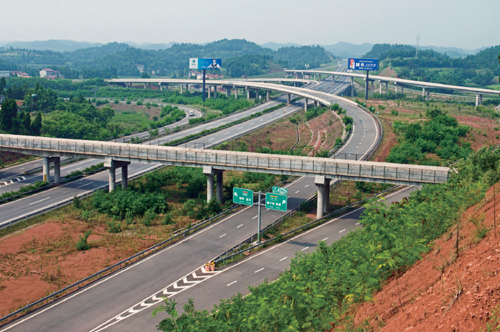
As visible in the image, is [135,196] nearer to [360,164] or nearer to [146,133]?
[360,164]

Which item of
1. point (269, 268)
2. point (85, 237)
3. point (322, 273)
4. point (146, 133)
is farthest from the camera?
point (146, 133)

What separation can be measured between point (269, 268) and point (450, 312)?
29.8 meters

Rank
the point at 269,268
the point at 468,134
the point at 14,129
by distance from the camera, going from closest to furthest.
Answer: the point at 269,268 < the point at 468,134 < the point at 14,129

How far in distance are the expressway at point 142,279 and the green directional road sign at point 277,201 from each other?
4350mm

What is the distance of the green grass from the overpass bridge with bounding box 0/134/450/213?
69.6 meters

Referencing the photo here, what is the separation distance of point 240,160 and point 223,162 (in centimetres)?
254

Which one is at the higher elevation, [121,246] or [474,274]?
[474,274]

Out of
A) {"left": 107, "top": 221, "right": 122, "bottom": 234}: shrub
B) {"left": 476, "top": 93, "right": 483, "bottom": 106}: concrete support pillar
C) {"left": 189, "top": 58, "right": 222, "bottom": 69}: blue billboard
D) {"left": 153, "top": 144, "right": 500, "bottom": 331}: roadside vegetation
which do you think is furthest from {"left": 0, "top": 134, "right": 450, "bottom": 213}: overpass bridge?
{"left": 476, "top": 93, "right": 483, "bottom": 106}: concrete support pillar

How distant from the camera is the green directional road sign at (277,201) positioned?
5247 centimetres

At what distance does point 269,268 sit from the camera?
4544cm

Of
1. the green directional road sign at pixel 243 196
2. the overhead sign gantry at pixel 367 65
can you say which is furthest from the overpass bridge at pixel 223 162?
the overhead sign gantry at pixel 367 65

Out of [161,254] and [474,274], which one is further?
[161,254]

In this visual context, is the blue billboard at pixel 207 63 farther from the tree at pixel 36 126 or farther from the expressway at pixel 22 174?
the expressway at pixel 22 174

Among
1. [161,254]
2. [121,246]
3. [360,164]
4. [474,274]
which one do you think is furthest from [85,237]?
[474,274]
